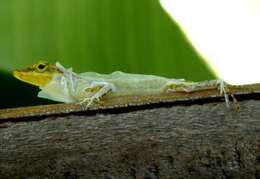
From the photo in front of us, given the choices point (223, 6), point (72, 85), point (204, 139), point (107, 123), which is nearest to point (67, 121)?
point (107, 123)

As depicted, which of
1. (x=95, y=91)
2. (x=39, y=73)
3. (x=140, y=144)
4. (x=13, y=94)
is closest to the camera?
(x=140, y=144)

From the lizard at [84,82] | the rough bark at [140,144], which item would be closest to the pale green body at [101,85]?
the lizard at [84,82]

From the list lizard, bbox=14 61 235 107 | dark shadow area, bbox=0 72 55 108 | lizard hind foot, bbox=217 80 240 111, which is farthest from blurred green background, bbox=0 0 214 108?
lizard hind foot, bbox=217 80 240 111

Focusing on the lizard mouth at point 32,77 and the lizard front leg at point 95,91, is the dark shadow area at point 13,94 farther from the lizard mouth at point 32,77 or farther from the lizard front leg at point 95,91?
the lizard front leg at point 95,91

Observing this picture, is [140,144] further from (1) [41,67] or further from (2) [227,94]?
(1) [41,67]

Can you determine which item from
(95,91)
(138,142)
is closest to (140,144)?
(138,142)

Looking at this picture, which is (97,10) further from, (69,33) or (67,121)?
(67,121)
